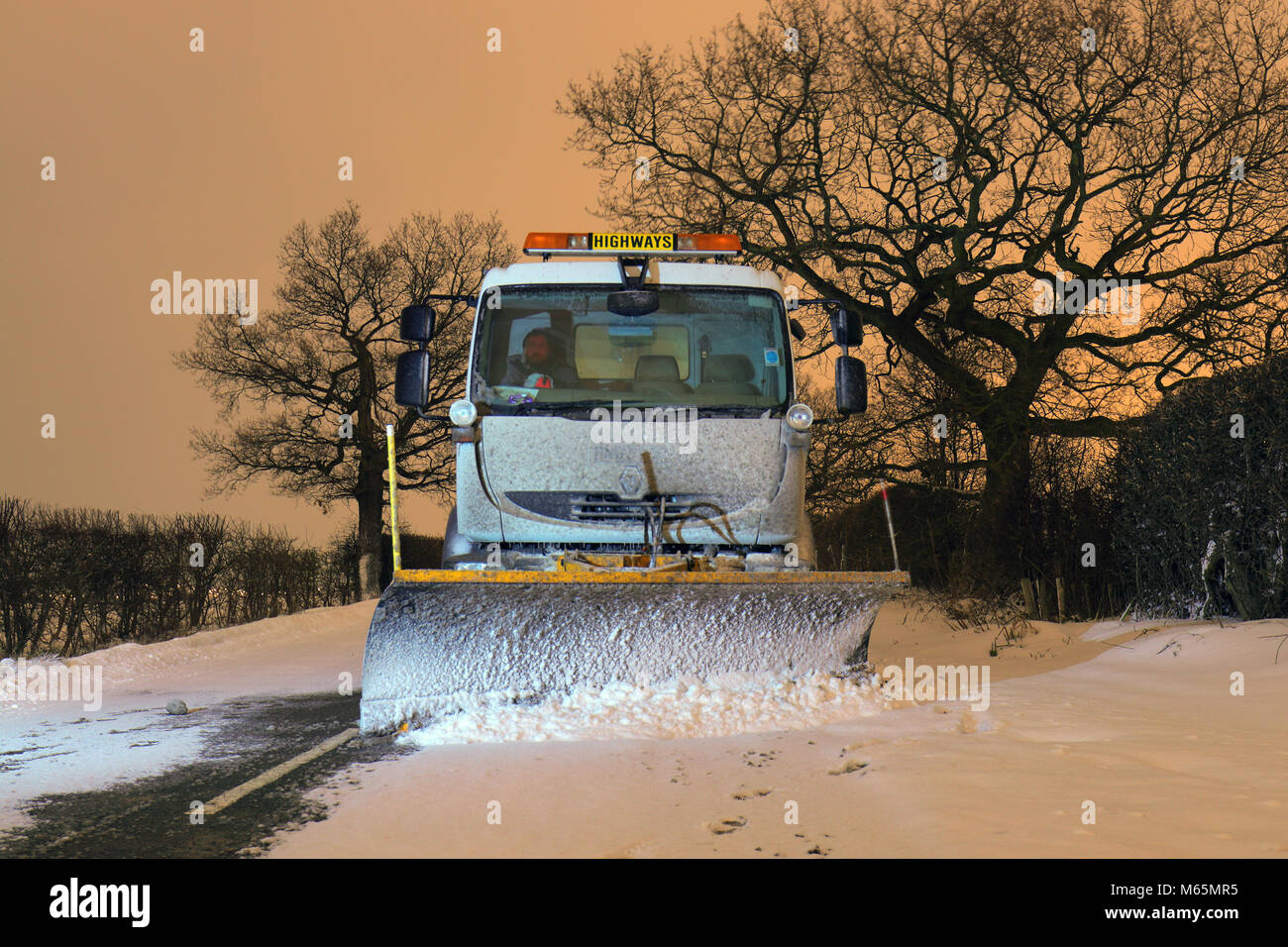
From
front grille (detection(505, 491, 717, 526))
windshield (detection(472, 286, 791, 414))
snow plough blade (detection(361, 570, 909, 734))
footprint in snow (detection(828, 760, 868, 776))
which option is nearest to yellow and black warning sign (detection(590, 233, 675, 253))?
windshield (detection(472, 286, 791, 414))

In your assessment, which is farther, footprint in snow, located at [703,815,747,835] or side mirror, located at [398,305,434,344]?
side mirror, located at [398,305,434,344]

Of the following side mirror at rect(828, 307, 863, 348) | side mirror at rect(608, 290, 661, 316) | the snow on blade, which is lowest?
the snow on blade

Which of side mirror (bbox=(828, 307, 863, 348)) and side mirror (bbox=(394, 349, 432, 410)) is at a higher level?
side mirror (bbox=(828, 307, 863, 348))

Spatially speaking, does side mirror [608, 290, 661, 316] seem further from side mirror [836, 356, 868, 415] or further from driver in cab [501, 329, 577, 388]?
side mirror [836, 356, 868, 415]

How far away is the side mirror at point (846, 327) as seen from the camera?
8.16m

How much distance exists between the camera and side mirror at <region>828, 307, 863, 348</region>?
321 inches

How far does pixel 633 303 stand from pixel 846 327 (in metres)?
1.57

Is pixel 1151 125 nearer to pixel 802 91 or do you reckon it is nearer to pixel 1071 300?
pixel 1071 300

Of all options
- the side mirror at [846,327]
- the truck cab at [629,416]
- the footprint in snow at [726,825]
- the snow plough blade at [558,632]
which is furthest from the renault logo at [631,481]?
the footprint in snow at [726,825]

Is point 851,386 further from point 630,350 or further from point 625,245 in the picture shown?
point 625,245

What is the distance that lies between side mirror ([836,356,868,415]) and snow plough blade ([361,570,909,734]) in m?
1.93

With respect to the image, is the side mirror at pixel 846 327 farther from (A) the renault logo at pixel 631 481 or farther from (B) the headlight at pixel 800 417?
(A) the renault logo at pixel 631 481

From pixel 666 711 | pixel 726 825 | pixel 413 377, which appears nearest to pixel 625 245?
pixel 413 377

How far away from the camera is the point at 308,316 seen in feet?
97.9
